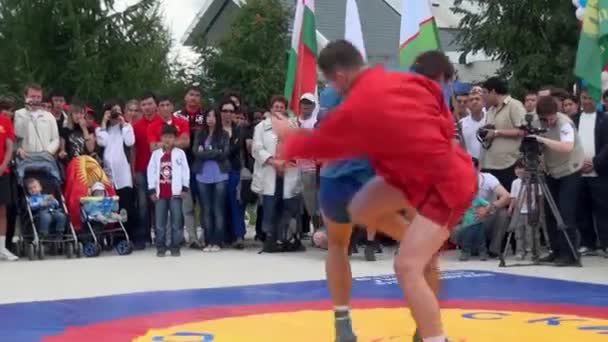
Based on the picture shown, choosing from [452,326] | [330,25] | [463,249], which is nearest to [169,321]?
[452,326]

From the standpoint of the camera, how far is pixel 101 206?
10844 millimetres

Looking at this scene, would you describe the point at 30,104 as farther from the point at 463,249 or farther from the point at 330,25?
the point at 330,25

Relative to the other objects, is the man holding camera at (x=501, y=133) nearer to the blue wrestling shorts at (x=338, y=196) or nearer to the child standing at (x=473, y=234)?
the child standing at (x=473, y=234)

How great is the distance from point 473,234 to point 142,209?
370cm

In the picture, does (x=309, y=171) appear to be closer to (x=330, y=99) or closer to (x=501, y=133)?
(x=501, y=133)

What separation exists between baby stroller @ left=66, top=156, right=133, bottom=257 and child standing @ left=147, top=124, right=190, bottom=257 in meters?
0.47

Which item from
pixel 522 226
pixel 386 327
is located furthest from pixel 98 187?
pixel 386 327

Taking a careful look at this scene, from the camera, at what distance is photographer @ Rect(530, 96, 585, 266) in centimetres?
945

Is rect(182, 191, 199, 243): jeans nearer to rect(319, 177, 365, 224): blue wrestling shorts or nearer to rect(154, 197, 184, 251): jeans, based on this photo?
rect(154, 197, 184, 251): jeans

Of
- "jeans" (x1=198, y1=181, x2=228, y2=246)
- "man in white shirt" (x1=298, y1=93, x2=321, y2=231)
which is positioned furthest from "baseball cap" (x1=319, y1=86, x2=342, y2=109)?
"jeans" (x1=198, y1=181, x2=228, y2=246)

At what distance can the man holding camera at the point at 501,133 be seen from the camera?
32.9 feet

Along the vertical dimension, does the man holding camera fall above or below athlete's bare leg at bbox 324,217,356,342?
above

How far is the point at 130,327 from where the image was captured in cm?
630

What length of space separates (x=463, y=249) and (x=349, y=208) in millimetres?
→ 5122
